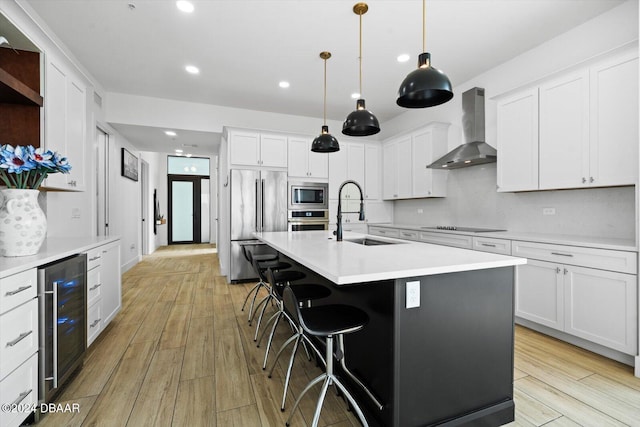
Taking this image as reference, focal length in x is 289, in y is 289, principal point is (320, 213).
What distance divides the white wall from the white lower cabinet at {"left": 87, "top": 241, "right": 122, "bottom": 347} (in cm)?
430

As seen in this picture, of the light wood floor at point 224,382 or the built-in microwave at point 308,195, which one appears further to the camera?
the built-in microwave at point 308,195

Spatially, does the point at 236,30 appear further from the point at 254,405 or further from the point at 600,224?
the point at 600,224

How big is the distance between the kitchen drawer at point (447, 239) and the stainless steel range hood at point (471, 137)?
0.97 m

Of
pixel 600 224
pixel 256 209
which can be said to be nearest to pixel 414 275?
pixel 600 224

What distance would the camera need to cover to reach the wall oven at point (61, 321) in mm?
1622

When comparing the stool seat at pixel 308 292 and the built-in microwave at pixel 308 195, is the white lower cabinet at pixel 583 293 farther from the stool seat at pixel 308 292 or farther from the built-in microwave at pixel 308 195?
the built-in microwave at pixel 308 195

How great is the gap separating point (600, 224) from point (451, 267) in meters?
2.33

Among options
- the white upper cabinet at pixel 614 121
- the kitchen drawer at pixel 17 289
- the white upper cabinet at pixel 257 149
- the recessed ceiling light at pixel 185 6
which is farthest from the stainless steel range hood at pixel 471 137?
the kitchen drawer at pixel 17 289

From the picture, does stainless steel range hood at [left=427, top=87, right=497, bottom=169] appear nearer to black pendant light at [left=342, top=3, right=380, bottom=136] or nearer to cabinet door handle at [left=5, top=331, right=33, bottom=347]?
black pendant light at [left=342, top=3, right=380, bottom=136]

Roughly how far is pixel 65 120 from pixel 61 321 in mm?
1707

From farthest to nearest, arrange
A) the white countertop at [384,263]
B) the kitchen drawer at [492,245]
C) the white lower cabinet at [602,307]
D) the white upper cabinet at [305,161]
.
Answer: the white upper cabinet at [305,161], the kitchen drawer at [492,245], the white lower cabinet at [602,307], the white countertop at [384,263]

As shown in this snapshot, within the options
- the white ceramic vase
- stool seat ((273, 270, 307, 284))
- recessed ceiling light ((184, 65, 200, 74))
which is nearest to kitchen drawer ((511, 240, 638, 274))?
stool seat ((273, 270, 307, 284))

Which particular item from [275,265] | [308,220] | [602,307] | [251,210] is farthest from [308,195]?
[602,307]

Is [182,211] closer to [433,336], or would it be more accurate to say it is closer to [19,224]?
[19,224]
